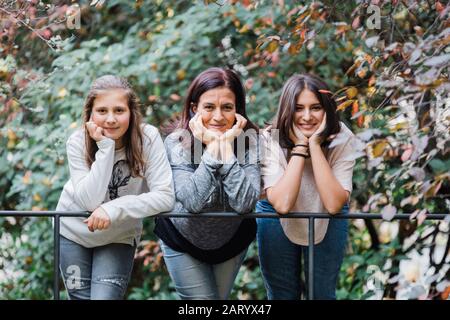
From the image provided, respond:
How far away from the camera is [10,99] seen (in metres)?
6.24

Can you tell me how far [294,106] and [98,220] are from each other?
1.05 metres

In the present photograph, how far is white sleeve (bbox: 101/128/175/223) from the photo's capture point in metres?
4.00

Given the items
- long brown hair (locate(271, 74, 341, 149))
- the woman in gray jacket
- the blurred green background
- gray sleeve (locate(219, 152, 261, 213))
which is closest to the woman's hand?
the woman in gray jacket

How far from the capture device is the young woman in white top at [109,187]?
402 cm

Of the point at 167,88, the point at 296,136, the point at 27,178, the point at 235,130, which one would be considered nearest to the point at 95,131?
the point at 235,130

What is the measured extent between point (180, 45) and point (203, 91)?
232 cm

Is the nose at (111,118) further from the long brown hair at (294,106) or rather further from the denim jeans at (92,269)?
the long brown hair at (294,106)

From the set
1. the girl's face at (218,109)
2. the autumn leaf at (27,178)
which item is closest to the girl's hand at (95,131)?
the girl's face at (218,109)

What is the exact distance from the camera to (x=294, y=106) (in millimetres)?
4316

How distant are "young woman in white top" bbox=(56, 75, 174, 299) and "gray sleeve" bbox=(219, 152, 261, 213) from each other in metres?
0.25

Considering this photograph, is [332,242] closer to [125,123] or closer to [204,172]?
[204,172]

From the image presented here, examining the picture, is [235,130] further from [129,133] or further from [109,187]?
[109,187]

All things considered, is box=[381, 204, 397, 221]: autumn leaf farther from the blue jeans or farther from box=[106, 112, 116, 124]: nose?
box=[106, 112, 116, 124]: nose
